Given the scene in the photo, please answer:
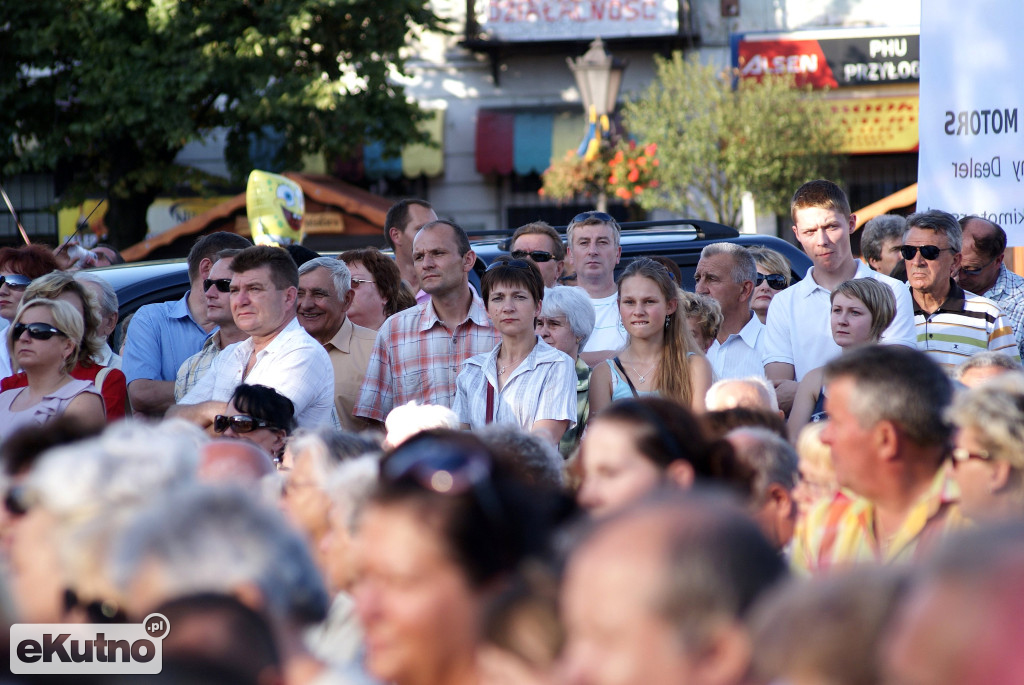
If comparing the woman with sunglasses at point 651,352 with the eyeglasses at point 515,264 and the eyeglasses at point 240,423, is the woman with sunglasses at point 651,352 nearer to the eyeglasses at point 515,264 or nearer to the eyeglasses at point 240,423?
the eyeglasses at point 515,264

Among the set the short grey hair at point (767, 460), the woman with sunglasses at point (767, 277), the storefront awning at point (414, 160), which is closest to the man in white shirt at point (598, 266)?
the woman with sunglasses at point (767, 277)

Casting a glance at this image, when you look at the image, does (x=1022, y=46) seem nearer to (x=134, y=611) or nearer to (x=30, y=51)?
(x=134, y=611)

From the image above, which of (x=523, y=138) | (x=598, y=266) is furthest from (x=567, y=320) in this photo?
(x=523, y=138)

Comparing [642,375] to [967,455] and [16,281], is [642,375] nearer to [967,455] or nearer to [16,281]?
[967,455]

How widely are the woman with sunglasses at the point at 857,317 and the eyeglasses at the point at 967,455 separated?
7.17ft

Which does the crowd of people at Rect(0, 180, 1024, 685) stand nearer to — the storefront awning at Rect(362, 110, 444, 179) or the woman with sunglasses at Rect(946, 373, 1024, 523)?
the woman with sunglasses at Rect(946, 373, 1024, 523)

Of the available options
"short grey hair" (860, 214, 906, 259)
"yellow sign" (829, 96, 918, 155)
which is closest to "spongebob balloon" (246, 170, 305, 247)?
"short grey hair" (860, 214, 906, 259)

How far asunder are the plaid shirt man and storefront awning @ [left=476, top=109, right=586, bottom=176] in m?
14.0

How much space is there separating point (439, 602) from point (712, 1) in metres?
19.1

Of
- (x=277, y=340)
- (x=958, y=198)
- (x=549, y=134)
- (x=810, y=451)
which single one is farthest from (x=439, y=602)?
(x=549, y=134)

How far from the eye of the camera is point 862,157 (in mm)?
19875

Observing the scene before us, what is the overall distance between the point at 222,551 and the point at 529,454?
5.14 feet

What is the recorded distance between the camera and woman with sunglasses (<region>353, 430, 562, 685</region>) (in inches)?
85.9

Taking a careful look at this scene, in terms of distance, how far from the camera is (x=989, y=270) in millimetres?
6742
